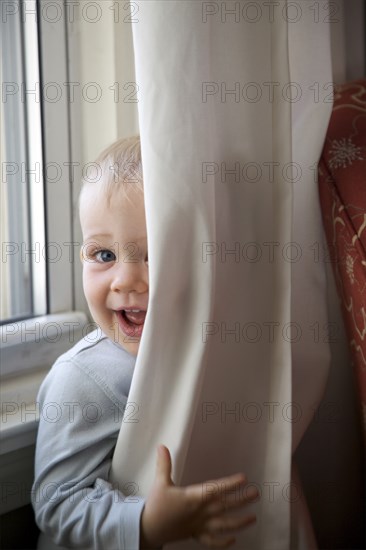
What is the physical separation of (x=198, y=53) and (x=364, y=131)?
15.0 inches

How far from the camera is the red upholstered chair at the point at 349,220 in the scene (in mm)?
896

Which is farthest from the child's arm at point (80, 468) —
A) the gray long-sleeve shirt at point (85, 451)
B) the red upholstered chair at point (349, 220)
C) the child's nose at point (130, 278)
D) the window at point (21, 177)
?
the red upholstered chair at point (349, 220)

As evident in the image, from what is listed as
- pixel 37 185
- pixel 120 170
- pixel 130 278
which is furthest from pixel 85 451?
pixel 37 185

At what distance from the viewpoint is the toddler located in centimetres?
73

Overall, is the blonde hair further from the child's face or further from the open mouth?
the open mouth

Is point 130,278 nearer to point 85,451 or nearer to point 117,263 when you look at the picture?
point 117,263

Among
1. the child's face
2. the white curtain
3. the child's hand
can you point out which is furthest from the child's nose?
the child's hand

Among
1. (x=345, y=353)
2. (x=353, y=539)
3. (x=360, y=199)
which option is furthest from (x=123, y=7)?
(x=353, y=539)

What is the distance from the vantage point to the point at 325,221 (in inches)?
36.7

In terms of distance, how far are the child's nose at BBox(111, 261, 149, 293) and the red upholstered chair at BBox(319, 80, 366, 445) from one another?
31 cm

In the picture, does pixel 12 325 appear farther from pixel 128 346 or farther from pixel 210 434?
pixel 210 434

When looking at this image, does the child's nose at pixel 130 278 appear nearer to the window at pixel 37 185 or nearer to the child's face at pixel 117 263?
the child's face at pixel 117 263

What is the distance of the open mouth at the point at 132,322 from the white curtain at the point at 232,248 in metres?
0.13

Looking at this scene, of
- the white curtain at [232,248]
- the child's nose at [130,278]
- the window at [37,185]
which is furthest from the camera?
the window at [37,185]
